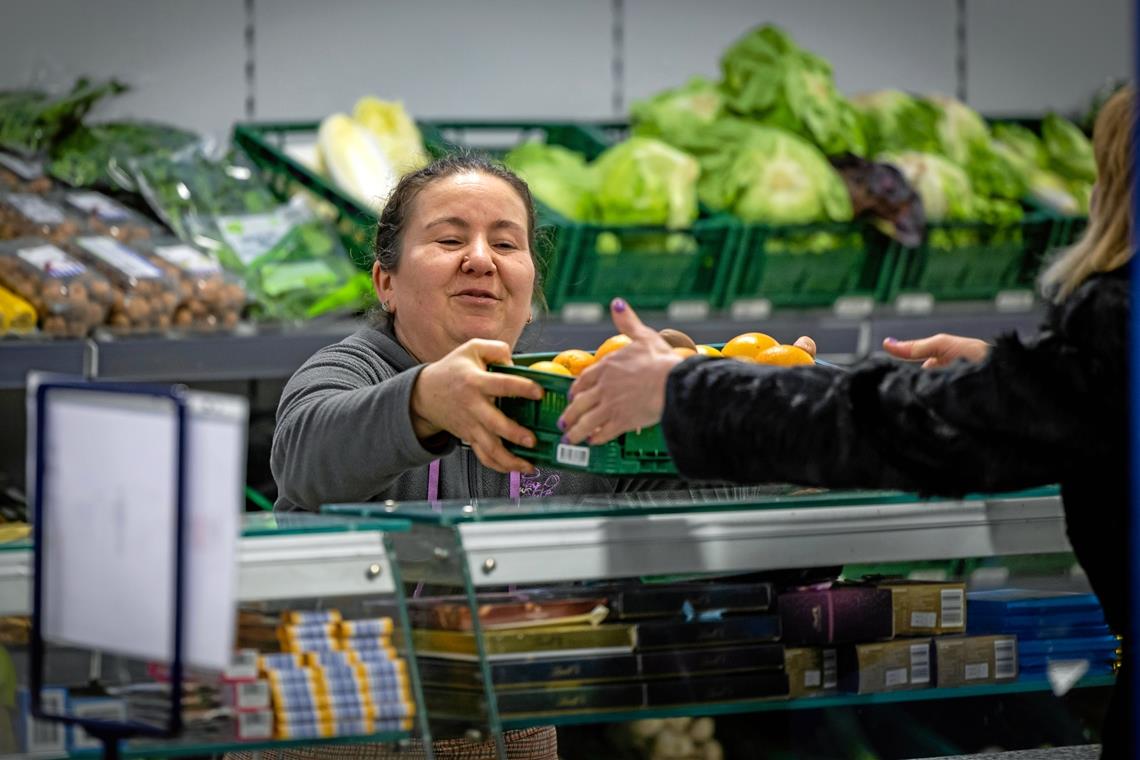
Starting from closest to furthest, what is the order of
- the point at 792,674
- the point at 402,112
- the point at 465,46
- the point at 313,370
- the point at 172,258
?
the point at 792,674 < the point at 313,370 < the point at 172,258 < the point at 402,112 < the point at 465,46

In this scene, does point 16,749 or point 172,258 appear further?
point 172,258

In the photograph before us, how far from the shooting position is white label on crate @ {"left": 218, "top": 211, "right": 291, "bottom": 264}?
157 inches

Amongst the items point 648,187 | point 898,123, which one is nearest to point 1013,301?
point 898,123

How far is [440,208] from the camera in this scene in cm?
229

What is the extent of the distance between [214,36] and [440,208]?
8.78 feet

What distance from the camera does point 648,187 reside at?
415cm

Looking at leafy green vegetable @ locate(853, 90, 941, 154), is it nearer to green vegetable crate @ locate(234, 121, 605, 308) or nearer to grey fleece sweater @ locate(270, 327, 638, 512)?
green vegetable crate @ locate(234, 121, 605, 308)

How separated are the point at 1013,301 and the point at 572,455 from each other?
9.33ft

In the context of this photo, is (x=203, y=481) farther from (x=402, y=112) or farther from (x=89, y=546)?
(x=402, y=112)

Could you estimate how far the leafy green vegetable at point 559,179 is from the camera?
13.7ft

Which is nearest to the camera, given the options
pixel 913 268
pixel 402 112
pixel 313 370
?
pixel 313 370

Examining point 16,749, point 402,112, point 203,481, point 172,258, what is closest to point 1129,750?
point 203,481

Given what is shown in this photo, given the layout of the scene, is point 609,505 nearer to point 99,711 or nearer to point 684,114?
point 99,711

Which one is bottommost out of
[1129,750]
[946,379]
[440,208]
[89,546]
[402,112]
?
[1129,750]
